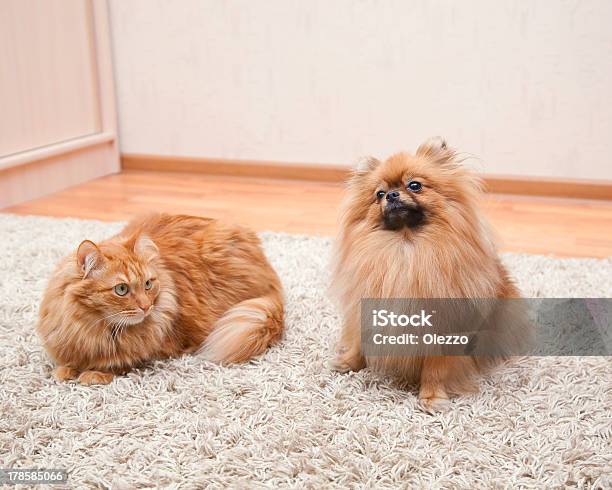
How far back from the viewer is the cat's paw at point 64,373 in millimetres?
1622

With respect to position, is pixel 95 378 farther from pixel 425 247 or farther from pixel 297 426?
pixel 425 247

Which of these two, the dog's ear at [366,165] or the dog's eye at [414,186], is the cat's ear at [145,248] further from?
the dog's eye at [414,186]

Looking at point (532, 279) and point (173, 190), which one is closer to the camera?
point (532, 279)

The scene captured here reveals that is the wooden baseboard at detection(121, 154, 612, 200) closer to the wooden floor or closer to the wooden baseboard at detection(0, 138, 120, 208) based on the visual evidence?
the wooden floor

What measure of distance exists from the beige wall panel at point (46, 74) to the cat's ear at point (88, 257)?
1.92m

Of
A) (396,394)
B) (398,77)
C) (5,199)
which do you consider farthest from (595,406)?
(5,199)

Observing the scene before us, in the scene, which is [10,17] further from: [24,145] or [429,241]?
[429,241]

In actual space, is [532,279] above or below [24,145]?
below

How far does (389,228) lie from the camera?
1.56 meters

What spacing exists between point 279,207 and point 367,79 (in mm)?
833

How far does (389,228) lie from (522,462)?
0.57 meters

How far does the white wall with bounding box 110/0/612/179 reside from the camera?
3199mm

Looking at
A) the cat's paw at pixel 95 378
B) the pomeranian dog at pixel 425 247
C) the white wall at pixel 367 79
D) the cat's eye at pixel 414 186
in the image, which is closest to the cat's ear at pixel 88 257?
the cat's paw at pixel 95 378

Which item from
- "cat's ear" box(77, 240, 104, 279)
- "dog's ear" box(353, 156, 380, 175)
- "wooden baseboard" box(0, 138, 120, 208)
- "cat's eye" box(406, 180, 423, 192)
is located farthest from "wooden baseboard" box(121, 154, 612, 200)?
"cat's ear" box(77, 240, 104, 279)
